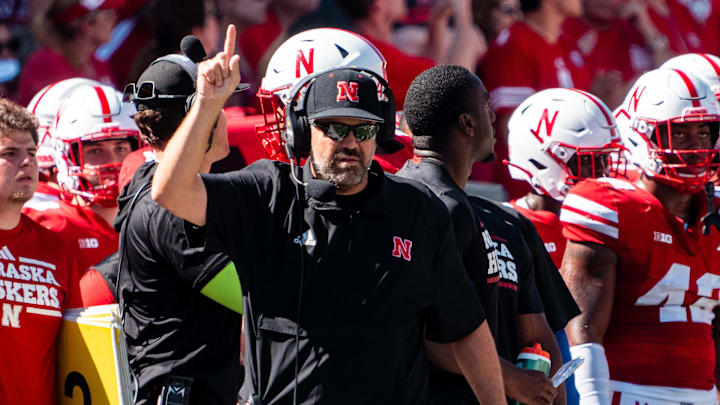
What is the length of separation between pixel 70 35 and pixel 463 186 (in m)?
4.24

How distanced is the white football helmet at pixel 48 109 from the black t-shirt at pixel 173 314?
245cm

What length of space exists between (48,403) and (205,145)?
1.61 m

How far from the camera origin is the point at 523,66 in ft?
29.1

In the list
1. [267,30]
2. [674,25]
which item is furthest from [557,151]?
[674,25]

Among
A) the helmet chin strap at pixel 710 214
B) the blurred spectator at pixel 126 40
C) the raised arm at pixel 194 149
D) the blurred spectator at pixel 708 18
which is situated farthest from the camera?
the blurred spectator at pixel 708 18

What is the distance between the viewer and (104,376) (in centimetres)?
414

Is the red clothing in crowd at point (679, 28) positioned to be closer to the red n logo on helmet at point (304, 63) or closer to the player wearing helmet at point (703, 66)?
the player wearing helmet at point (703, 66)

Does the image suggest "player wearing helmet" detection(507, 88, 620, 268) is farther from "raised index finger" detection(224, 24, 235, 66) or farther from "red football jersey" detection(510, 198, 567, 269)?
"raised index finger" detection(224, 24, 235, 66)

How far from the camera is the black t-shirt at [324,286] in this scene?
3432 mm

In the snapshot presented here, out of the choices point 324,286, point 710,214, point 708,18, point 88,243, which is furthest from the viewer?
point 708,18

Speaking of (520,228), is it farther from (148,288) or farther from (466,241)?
(148,288)

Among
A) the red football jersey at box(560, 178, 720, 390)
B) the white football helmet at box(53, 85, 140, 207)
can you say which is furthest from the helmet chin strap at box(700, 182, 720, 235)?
the white football helmet at box(53, 85, 140, 207)

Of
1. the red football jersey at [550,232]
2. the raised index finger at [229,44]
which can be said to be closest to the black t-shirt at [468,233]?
the raised index finger at [229,44]

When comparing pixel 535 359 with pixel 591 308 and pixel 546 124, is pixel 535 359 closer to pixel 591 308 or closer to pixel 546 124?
pixel 591 308
